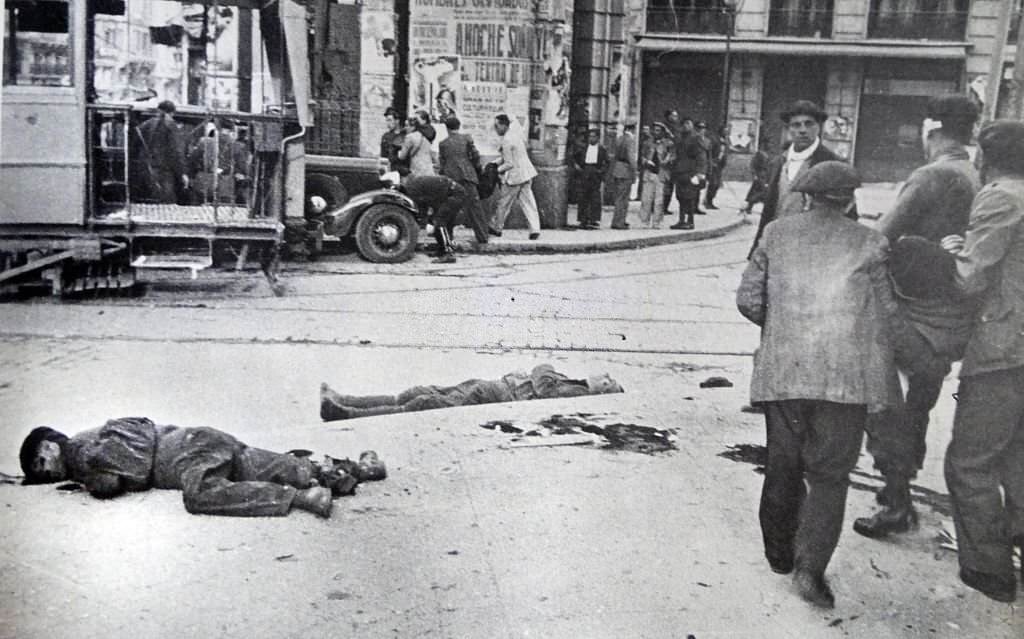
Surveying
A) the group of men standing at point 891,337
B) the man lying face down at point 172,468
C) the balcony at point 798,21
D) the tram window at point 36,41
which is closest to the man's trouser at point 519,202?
the balcony at point 798,21

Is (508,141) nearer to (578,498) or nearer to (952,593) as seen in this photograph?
(578,498)

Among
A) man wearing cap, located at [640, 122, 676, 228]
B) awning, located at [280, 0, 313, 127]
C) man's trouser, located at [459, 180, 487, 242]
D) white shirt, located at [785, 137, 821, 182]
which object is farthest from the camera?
man wearing cap, located at [640, 122, 676, 228]

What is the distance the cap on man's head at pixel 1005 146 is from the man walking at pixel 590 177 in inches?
68.7

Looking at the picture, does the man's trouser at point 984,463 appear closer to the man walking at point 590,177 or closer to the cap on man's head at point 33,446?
the man walking at point 590,177

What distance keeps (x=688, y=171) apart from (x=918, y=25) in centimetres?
169

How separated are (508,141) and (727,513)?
5.28 feet

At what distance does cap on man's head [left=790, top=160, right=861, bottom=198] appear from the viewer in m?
2.80

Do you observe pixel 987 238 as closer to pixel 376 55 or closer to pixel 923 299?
pixel 923 299

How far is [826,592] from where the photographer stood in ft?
9.34

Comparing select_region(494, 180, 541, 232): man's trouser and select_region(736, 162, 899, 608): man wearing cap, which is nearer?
select_region(736, 162, 899, 608): man wearing cap

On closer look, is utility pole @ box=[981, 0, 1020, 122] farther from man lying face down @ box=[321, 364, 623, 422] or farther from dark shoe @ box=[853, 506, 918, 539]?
man lying face down @ box=[321, 364, 623, 422]

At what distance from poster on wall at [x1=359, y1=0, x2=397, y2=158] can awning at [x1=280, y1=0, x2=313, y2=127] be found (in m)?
0.34

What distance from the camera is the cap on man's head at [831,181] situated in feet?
9.20

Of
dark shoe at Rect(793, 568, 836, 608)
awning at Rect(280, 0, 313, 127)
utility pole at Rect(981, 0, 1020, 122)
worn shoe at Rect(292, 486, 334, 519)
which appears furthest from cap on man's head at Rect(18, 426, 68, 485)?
utility pole at Rect(981, 0, 1020, 122)
